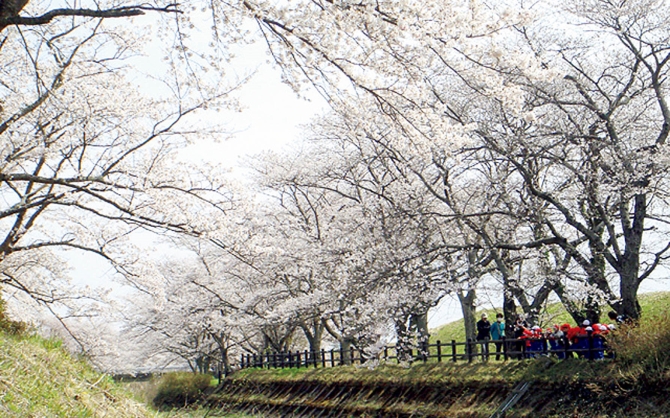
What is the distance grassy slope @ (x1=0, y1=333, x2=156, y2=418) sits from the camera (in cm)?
502

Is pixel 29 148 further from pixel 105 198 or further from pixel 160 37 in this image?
pixel 160 37

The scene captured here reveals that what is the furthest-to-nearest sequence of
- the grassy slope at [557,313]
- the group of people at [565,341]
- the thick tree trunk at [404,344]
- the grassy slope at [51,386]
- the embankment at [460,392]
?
the grassy slope at [557,313], the thick tree trunk at [404,344], the group of people at [565,341], the embankment at [460,392], the grassy slope at [51,386]

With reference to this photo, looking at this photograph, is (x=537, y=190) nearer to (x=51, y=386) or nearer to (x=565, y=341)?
(x=565, y=341)

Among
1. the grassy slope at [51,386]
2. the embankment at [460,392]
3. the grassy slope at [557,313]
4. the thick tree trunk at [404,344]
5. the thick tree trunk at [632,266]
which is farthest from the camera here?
the grassy slope at [557,313]

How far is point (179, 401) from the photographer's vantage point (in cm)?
2434

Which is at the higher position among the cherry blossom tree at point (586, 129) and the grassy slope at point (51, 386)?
the cherry blossom tree at point (586, 129)

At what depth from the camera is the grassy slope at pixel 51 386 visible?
16.5ft

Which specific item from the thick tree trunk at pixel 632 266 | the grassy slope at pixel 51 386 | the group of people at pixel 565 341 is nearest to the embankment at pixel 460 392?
the group of people at pixel 565 341

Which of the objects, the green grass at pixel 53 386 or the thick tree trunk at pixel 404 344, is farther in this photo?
the thick tree trunk at pixel 404 344

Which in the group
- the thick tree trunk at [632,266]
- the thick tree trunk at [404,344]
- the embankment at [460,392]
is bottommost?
the embankment at [460,392]

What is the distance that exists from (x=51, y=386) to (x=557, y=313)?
46.8 ft

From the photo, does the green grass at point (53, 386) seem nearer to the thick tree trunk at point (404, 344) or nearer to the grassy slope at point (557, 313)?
the thick tree trunk at point (404, 344)

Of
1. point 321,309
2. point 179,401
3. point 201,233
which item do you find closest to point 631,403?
point 201,233

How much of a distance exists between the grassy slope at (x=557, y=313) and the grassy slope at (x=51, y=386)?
1278cm
